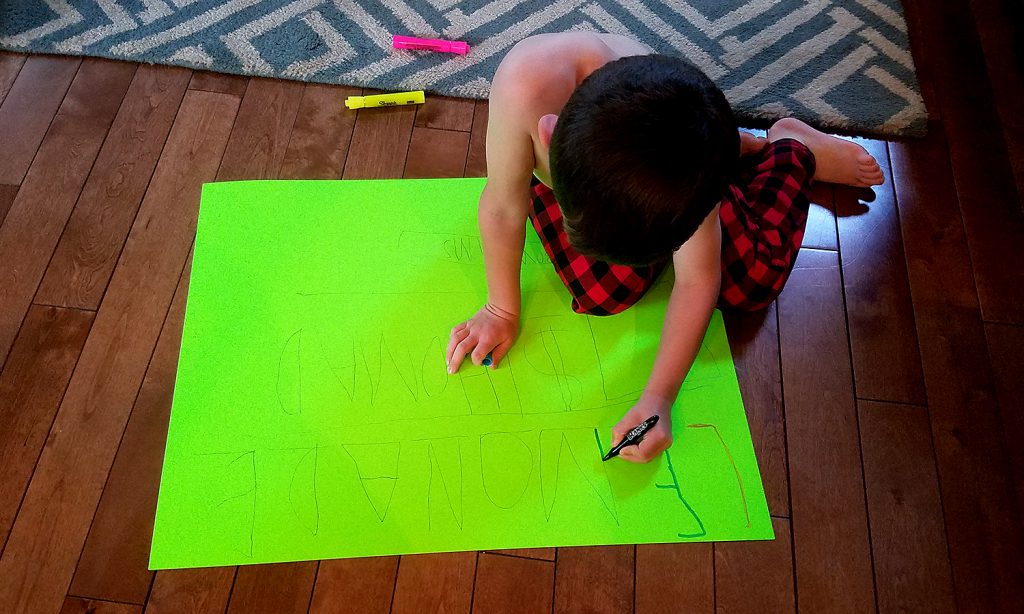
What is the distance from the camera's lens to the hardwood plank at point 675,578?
0.79 meters

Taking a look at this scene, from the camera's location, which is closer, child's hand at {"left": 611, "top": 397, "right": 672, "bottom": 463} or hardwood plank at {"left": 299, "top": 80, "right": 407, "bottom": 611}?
child's hand at {"left": 611, "top": 397, "right": 672, "bottom": 463}

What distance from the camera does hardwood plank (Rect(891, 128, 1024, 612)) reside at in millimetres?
821

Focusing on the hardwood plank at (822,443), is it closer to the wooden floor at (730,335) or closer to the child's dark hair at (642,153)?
the wooden floor at (730,335)

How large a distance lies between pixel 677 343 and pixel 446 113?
20.5 inches

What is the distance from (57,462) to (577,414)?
0.59 m

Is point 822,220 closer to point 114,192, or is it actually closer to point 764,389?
point 764,389

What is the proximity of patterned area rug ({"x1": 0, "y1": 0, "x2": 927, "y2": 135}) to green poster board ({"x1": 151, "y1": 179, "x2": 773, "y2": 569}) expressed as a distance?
0.30m

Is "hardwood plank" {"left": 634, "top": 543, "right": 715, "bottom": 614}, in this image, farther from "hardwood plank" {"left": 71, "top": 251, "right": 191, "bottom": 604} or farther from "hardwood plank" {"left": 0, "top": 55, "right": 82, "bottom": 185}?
"hardwood plank" {"left": 0, "top": 55, "right": 82, "bottom": 185}

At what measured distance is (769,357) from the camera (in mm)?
933

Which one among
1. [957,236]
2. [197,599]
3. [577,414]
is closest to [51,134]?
[197,599]

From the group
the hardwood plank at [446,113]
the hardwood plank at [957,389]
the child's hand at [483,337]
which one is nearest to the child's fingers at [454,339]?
the child's hand at [483,337]

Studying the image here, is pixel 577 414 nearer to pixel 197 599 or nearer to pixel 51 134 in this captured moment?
pixel 197 599

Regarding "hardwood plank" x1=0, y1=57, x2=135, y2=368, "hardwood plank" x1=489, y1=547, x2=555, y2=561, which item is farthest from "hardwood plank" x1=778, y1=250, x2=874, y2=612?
"hardwood plank" x1=0, y1=57, x2=135, y2=368

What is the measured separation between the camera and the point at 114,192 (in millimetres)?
1032
